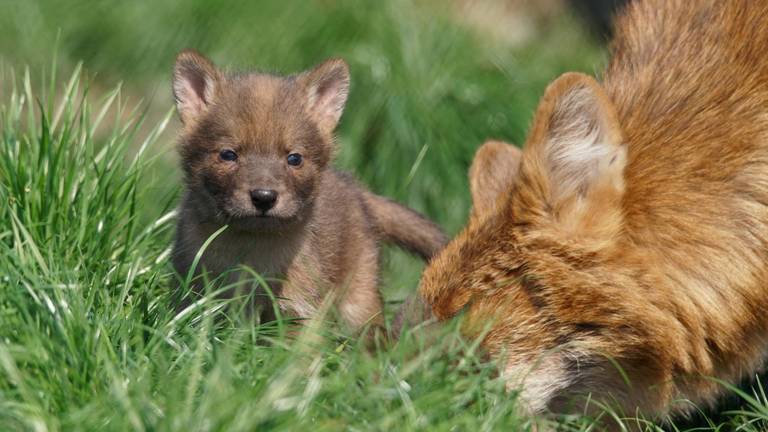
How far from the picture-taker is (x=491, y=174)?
4746 millimetres

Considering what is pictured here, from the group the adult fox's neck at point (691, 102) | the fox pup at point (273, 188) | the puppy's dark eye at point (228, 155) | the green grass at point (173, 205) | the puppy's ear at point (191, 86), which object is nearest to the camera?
the green grass at point (173, 205)

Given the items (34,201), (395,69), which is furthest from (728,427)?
(395,69)

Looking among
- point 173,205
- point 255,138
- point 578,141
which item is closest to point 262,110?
point 255,138

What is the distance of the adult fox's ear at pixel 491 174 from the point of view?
14.6 feet

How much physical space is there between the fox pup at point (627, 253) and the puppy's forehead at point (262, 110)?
104 cm

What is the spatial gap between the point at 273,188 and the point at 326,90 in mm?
848

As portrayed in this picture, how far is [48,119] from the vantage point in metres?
5.06

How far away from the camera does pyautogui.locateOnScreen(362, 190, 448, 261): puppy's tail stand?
5.81 meters

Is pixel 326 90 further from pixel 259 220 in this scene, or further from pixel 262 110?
pixel 259 220

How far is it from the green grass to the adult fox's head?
0.36 metres

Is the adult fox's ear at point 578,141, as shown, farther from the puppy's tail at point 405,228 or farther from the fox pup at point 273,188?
the puppy's tail at point 405,228

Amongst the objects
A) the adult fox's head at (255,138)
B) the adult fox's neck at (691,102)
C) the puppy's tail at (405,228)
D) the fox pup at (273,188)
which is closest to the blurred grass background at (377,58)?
the puppy's tail at (405,228)

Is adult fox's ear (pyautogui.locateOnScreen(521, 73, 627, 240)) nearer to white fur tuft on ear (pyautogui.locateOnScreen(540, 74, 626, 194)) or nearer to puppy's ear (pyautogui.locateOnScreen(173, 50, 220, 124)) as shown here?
white fur tuft on ear (pyautogui.locateOnScreen(540, 74, 626, 194))

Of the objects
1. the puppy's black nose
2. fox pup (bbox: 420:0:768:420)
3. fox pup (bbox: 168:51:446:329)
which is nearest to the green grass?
fox pup (bbox: 420:0:768:420)
